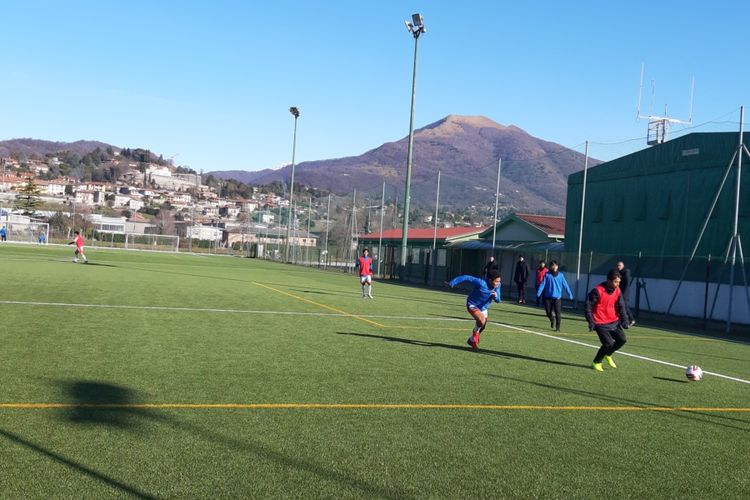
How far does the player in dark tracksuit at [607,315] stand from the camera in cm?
1271

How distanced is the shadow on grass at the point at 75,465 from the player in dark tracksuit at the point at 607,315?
352 inches

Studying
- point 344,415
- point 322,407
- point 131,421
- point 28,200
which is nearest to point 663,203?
point 322,407

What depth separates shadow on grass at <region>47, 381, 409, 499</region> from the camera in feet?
19.2

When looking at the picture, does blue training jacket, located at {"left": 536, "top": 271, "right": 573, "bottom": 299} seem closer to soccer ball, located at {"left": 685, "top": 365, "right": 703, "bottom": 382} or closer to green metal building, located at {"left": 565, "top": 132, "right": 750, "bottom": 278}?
soccer ball, located at {"left": 685, "top": 365, "right": 703, "bottom": 382}

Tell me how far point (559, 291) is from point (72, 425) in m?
14.8

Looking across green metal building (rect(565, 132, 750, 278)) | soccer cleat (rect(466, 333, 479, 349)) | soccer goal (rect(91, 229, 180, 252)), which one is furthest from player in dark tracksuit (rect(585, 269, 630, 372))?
soccer goal (rect(91, 229, 180, 252))

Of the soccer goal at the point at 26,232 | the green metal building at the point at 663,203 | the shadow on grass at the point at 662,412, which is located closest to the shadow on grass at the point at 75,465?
the shadow on grass at the point at 662,412

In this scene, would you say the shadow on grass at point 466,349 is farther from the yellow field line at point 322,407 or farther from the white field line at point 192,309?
the white field line at point 192,309

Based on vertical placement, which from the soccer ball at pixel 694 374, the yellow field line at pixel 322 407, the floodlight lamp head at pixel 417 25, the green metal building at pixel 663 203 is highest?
the floodlight lamp head at pixel 417 25

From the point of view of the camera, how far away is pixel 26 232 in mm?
89312

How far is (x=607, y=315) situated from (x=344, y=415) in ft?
20.8

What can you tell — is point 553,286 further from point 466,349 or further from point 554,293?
point 466,349

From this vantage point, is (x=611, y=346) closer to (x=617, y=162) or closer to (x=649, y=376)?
(x=649, y=376)

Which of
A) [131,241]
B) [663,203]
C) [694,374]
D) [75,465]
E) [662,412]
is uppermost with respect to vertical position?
[663,203]
